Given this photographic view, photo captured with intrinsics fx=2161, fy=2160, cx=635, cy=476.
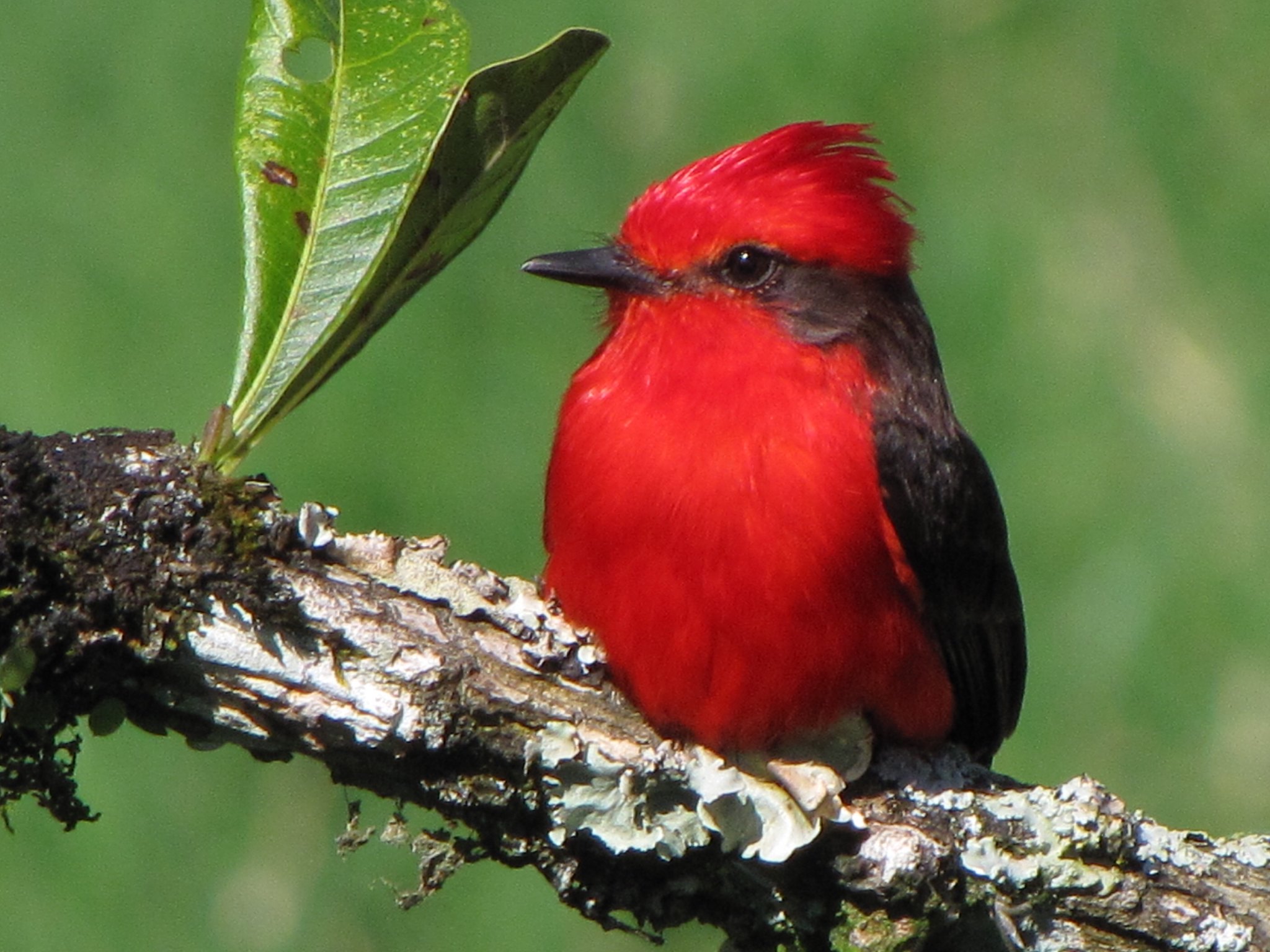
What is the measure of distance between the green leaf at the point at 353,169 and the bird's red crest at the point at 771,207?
0.76 metres

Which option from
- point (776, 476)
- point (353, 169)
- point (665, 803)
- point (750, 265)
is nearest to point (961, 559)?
point (776, 476)

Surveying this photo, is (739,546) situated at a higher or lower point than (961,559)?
lower

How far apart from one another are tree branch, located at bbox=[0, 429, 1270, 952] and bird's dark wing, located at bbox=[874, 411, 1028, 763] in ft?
1.42

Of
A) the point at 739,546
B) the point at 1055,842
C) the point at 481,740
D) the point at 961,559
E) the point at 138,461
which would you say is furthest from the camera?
the point at 961,559

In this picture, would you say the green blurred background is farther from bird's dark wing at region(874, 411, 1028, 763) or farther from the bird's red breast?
the bird's red breast

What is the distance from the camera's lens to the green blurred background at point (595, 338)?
639 centimetres

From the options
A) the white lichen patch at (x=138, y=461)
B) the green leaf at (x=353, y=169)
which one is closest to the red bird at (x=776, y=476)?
the green leaf at (x=353, y=169)

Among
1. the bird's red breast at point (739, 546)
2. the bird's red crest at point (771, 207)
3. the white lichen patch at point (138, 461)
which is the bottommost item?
the white lichen patch at point (138, 461)

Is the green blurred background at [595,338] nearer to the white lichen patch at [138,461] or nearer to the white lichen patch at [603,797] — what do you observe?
the white lichen patch at [603,797]

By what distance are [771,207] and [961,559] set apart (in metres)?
0.87

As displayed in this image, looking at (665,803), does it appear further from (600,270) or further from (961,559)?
(600,270)

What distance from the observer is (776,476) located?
4285 mm

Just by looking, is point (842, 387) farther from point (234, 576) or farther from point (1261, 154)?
point (1261, 154)

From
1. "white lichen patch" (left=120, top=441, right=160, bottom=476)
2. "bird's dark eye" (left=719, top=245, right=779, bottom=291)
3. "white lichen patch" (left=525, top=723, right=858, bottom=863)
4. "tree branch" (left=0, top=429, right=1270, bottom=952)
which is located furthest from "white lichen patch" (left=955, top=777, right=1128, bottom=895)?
"white lichen patch" (left=120, top=441, right=160, bottom=476)
